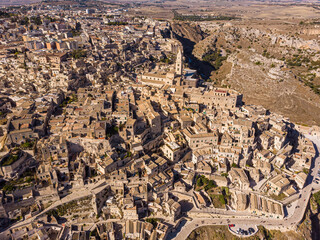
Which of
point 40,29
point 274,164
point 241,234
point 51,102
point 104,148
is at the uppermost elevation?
point 40,29

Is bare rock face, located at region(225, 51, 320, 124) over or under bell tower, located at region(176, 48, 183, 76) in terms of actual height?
under

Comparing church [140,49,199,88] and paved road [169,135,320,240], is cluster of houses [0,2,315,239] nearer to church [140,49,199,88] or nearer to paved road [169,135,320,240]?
church [140,49,199,88]

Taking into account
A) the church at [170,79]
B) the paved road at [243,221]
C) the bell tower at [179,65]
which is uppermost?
the bell tower at [179,65]

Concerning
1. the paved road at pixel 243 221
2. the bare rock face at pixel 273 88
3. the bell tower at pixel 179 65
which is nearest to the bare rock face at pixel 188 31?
the bare rock face at pixel 273 88

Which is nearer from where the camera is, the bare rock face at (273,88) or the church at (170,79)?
the church at (170,79)

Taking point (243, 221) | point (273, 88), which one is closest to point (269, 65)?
point (273, 88)

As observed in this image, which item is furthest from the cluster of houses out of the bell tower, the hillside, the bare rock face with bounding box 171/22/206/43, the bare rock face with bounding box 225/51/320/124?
the bare rock face with bounding box 171/22/206/43

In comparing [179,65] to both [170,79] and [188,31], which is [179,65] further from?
[188,31]

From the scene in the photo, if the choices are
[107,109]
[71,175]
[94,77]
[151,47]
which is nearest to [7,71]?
[94,77]

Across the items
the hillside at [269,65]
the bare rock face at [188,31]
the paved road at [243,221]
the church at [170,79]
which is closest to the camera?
the paved road at [243,221]

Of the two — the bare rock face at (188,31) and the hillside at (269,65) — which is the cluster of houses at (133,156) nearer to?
the hillside at (269,65)

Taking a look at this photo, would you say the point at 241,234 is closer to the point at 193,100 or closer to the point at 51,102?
the point at 193,100
